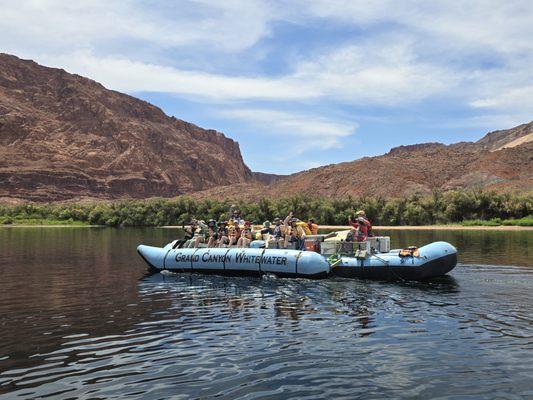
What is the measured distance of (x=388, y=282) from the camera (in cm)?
2206

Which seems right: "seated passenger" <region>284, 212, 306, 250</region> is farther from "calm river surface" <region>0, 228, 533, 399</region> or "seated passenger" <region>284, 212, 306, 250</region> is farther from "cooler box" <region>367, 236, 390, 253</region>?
"cooler box" <region>367, 236, 390, 253</region>

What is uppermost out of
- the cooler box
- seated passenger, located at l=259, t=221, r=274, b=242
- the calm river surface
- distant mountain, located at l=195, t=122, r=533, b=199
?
distant mountain, located at l=195, t=122, r=533, b=199

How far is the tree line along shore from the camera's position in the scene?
259 ft

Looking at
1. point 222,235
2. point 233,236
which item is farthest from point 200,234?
point 233,236

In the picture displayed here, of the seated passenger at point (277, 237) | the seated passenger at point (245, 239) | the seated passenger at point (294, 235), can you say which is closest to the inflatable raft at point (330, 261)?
the seated passenger at point (245, 239)

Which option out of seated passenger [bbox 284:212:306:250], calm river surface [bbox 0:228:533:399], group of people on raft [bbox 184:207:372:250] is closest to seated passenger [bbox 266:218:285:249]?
group of people on raft [bbox 184:207:372:250]

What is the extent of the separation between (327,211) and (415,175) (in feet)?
156

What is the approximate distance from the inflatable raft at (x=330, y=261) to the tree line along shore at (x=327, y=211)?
1819 inches

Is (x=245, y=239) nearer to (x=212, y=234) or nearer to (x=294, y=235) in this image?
(x=212, y=234)

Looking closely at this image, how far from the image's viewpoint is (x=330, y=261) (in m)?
23.5

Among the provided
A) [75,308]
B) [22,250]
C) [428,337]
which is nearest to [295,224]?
[75,308]

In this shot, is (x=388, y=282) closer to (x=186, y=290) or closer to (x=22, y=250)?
(x=186, y=290)

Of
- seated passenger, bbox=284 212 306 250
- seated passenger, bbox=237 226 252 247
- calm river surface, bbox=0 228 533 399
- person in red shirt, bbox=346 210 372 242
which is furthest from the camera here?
seated passenger, bbox=237 226 252 247

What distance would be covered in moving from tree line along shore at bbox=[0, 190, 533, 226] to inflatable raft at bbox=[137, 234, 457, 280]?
46.2 meters
